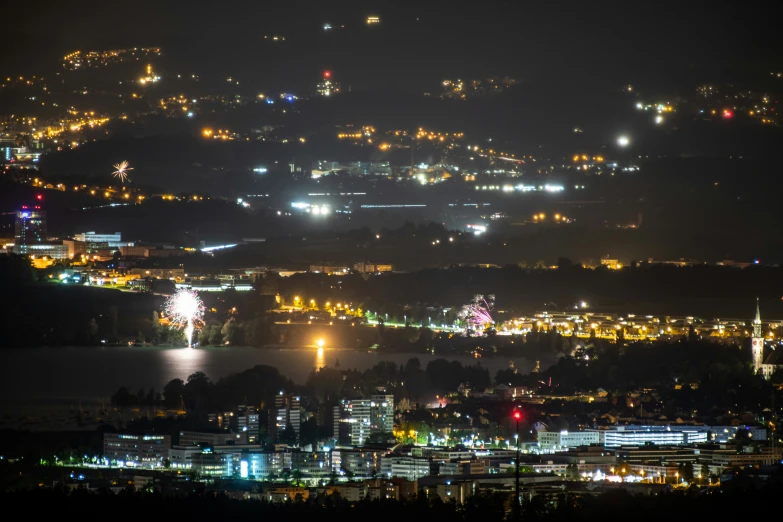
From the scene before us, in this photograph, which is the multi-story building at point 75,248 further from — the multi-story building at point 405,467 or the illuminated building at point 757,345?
the multi-story building at point 405,467

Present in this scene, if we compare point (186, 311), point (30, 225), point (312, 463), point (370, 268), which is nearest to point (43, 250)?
point (30, 225)

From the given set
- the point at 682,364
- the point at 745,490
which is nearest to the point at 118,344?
the point at 682,364

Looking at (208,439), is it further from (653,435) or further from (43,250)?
(43,250)

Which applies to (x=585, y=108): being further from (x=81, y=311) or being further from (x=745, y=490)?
(x=745, y=490)

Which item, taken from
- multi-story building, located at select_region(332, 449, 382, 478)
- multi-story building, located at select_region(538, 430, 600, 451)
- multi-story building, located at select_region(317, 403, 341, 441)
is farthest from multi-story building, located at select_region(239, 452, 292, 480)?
multi-story building, located at select_region(538, 430, 600, 451)

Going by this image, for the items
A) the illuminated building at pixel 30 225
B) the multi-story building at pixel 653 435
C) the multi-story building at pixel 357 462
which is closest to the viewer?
the multi-story building at pixel 357 462

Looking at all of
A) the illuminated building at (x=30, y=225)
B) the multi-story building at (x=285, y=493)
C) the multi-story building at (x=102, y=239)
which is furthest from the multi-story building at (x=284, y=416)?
the multi-story building at (x=102, y=239)
